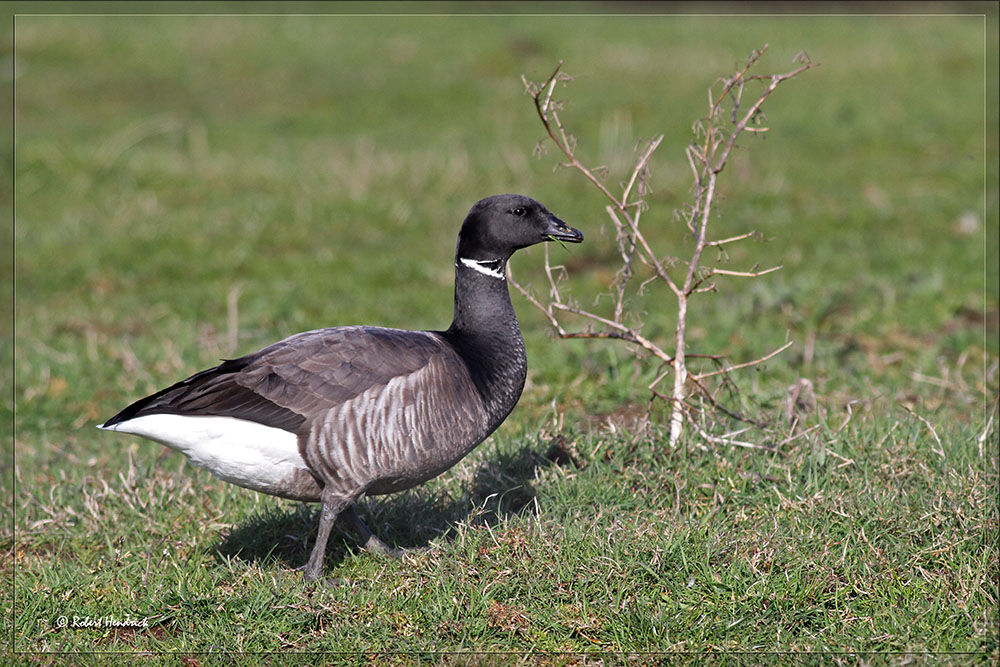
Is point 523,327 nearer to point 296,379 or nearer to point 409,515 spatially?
point 409,515

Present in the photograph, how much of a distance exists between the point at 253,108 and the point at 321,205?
668 cm

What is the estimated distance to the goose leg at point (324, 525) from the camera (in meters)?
4.85

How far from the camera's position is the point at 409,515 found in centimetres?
565

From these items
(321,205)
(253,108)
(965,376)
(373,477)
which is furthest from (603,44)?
(373,477)

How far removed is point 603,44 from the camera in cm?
2077

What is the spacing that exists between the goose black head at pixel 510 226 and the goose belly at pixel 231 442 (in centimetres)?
140

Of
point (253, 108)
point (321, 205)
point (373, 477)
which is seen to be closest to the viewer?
point (373, 477)

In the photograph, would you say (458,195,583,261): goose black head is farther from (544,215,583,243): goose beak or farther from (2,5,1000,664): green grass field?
(2,5,1000,664): green grass field

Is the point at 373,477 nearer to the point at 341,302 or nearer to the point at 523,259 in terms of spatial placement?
the point at 341,302

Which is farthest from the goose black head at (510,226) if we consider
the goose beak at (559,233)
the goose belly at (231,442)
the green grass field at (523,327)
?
the goose belly at (231,442)

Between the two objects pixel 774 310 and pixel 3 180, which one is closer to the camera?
pixel 774 310

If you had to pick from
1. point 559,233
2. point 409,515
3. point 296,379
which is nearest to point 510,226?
point 559,233

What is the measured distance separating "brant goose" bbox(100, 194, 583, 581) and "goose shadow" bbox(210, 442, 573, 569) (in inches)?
16.8

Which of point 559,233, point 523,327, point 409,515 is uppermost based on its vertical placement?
point 559,233
